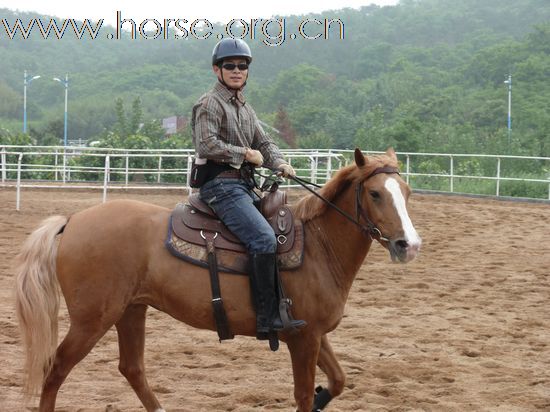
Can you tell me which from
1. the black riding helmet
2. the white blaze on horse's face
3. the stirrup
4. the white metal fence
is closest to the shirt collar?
the black riding helmet

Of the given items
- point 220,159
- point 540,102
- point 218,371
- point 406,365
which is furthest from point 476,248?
point 540,102

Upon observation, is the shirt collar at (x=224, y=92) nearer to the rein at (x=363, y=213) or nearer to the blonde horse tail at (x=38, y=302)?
the rein at (x=363, y=213)

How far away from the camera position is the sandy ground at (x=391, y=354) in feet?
16.7

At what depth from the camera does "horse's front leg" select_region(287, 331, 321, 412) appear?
4.33 metres

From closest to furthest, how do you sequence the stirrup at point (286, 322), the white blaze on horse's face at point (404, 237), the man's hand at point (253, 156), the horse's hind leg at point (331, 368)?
1. the white blaze on horse's face at point (404, 237)
2. the stirrup at point (286, 322)
3. the man's hand at point (253, 156)
4. the horse's hind leg at point (331, 368)

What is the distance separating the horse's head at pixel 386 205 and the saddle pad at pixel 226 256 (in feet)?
1.40

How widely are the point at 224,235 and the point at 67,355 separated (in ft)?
3.58

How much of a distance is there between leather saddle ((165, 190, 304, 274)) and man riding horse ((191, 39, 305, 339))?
0.23 ft

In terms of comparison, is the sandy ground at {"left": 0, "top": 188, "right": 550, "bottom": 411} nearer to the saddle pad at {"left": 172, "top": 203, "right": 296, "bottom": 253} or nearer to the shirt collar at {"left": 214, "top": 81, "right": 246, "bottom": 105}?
the saddle pad at {"left": 172, "top": 203, "right": 296, "bottom": 253}

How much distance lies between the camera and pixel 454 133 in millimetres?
34531

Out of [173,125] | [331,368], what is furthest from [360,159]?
[173,125]

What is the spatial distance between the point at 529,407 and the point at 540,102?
4250 cm

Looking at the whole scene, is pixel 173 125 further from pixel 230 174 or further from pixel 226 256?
pixel 226 256

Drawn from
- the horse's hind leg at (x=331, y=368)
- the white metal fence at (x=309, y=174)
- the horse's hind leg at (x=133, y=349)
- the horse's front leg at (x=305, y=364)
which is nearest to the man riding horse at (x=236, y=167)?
the horse's front leg at (x=305, y=364)
